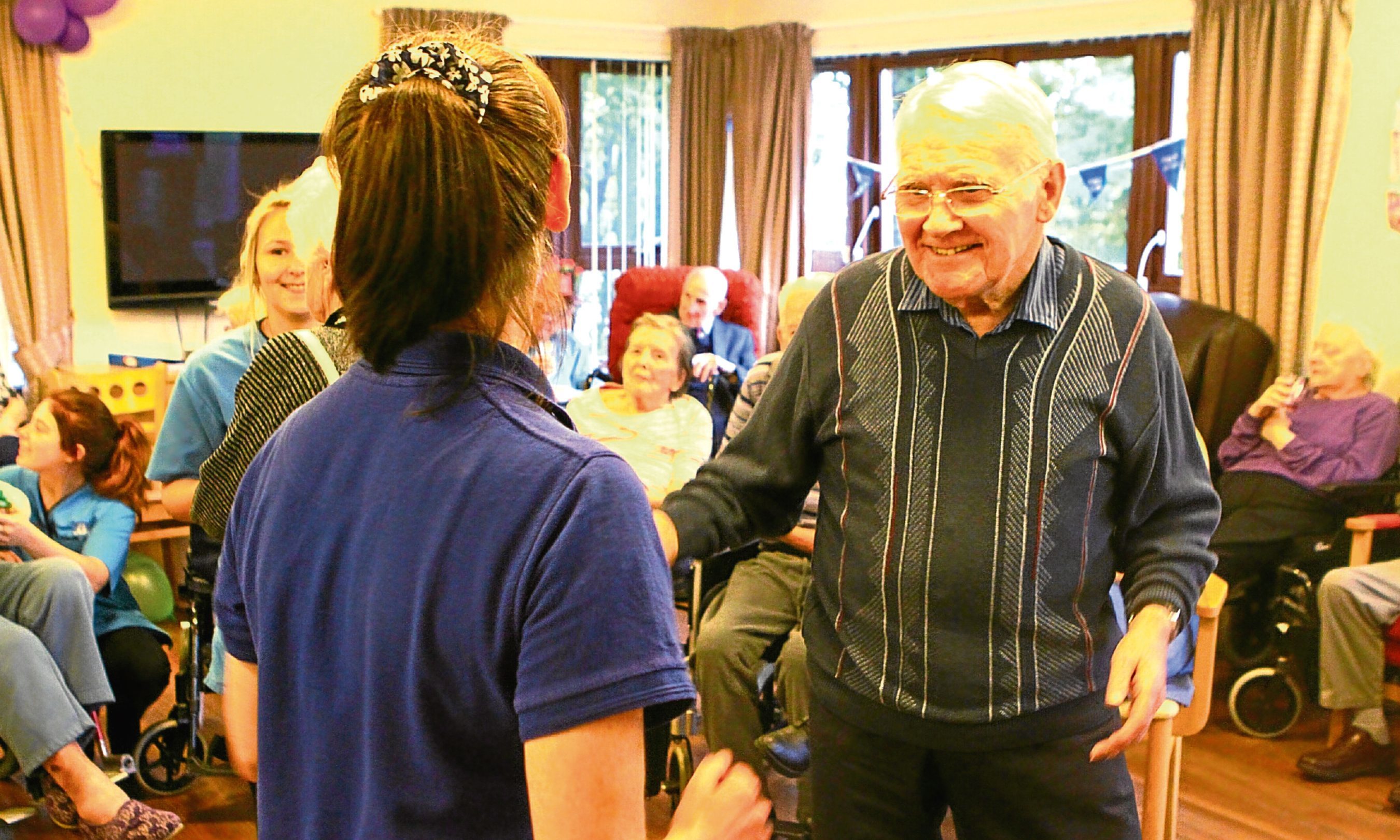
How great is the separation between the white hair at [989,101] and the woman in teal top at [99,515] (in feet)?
7.91

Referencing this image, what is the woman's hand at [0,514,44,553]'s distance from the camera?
10.1ft

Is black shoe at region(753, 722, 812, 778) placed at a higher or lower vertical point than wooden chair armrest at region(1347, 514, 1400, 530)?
lower

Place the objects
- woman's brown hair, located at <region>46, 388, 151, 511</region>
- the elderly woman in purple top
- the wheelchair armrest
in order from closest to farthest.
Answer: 1. woman's brown hair, located at <region>46, 388, 151, 511</region>
2. the wheelchair armrest
3. the elderly woman in purple top

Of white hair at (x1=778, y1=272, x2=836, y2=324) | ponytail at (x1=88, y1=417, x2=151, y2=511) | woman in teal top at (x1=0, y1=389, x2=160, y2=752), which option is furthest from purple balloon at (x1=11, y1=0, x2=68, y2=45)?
white hair at (x1=778, y1=272, x2=836, y2=324)

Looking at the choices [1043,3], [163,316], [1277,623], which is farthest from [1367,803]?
[163,316]

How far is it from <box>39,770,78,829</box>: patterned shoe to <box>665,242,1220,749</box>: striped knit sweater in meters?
2.01

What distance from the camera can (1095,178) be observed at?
582cm

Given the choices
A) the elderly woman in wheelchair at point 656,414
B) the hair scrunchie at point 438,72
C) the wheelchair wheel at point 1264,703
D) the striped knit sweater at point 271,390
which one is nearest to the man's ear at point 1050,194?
the striped knit sweater at point 271,390

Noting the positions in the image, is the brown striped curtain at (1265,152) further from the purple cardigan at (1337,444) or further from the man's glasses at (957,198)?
the man's glasses at (957,198)

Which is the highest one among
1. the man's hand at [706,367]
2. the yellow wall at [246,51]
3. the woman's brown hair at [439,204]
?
the yellow wall at [246,51]

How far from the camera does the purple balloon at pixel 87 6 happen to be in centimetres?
566

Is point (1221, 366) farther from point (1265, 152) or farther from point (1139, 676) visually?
point (1139, 676)

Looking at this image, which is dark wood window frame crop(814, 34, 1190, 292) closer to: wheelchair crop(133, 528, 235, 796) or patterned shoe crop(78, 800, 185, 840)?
wheelchair crop(133, 528, 235, 796)

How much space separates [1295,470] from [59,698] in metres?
3.60
